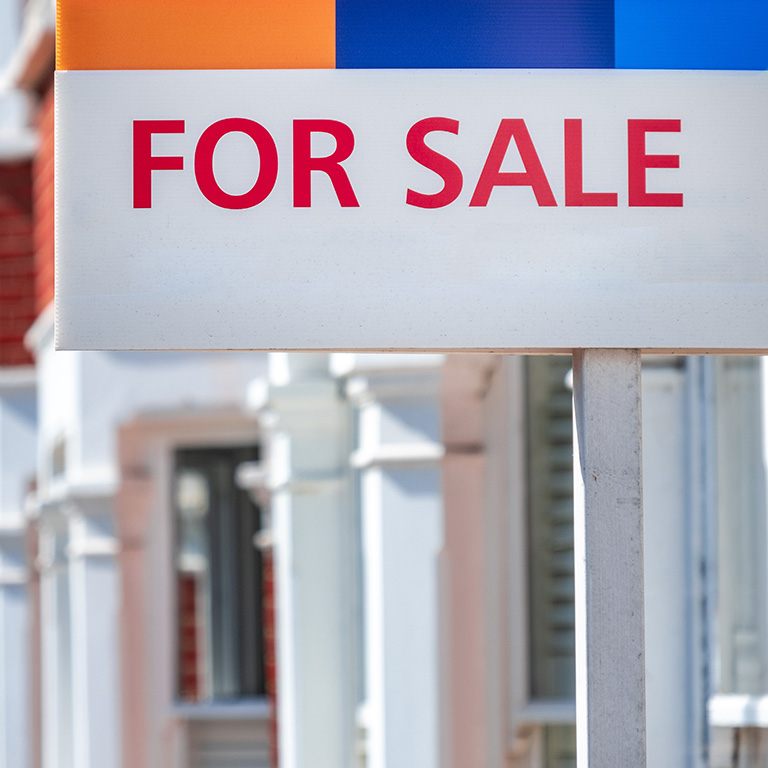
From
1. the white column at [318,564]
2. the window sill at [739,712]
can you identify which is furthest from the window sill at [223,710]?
the window sill at [739,712]

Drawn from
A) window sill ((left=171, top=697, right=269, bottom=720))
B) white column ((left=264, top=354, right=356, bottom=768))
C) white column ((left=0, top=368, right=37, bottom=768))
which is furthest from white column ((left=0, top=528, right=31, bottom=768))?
white column ((left=264, top=354, right=356, bottom=768))

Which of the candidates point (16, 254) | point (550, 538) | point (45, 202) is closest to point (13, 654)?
point (16, 254)

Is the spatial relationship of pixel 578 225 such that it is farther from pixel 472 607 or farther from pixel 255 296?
pixel 472 607

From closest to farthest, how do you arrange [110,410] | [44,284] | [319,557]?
[319,557], [110,410], [44,284]

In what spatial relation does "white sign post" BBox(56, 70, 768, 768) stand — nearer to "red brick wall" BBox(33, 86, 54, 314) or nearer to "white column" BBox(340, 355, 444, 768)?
"white column" BBox(340, 355, 444, 768)

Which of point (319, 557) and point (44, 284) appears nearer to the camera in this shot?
point (319, 557)

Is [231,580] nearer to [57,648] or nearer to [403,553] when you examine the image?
[57,648]

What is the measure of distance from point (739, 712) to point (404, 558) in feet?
3.88

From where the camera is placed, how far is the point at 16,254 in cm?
1052

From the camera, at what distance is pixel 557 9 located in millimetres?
3246

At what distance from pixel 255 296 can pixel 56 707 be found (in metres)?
6.19

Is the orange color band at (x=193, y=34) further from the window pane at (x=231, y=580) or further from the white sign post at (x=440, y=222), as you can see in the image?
the window pane at (x=231, y=580)

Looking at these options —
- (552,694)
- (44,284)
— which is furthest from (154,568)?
(552,694)

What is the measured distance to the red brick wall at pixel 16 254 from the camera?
10.5m
